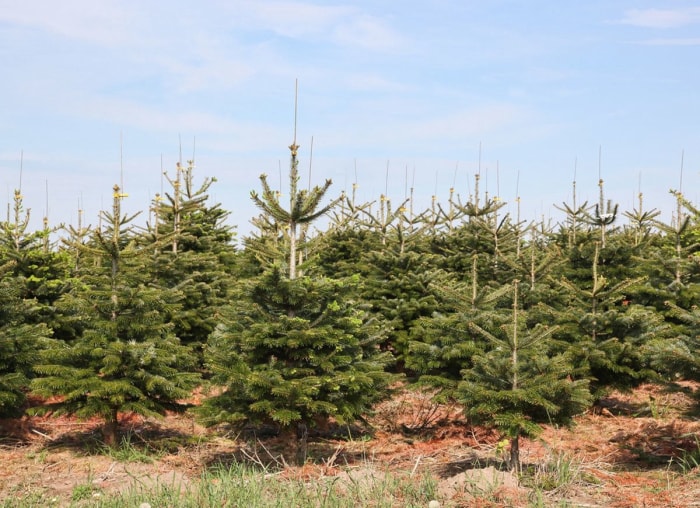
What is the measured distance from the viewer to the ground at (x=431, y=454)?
8445mm

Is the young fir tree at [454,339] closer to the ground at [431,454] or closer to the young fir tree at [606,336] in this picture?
the ground at [431,454]

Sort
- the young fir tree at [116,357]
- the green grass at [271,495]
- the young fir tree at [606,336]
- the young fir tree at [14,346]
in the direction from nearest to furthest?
the green grass at [271,495], the young fir tree at [116,357], the young fir tree at [14,346], the young fir tree at [606,336]

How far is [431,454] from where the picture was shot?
37.7 ft

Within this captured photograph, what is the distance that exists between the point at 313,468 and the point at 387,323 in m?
5.37

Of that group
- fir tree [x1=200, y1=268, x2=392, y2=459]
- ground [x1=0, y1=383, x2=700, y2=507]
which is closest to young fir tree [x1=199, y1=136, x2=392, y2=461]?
fir tree [x1=200, y1=268, x2=392, y2=459]

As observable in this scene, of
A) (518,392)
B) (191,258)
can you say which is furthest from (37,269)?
(518,392)

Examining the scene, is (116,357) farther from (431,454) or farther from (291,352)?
(431,454)

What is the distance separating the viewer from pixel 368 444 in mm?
12586

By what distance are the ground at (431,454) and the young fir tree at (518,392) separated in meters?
0.58

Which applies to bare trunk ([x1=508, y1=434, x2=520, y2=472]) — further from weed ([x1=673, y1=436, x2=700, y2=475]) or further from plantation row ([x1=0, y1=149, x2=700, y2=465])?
weed ([x1=673, y1=436, x2=700, y2=475])

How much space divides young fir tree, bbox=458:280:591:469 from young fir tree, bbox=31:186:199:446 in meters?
5.05

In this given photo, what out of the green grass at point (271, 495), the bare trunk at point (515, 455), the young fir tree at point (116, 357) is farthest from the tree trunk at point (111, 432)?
the bare trunk at point (515, 455)

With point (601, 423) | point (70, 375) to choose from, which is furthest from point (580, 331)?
point (70, 375)

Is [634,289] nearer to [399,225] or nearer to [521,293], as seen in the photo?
[521,293]
